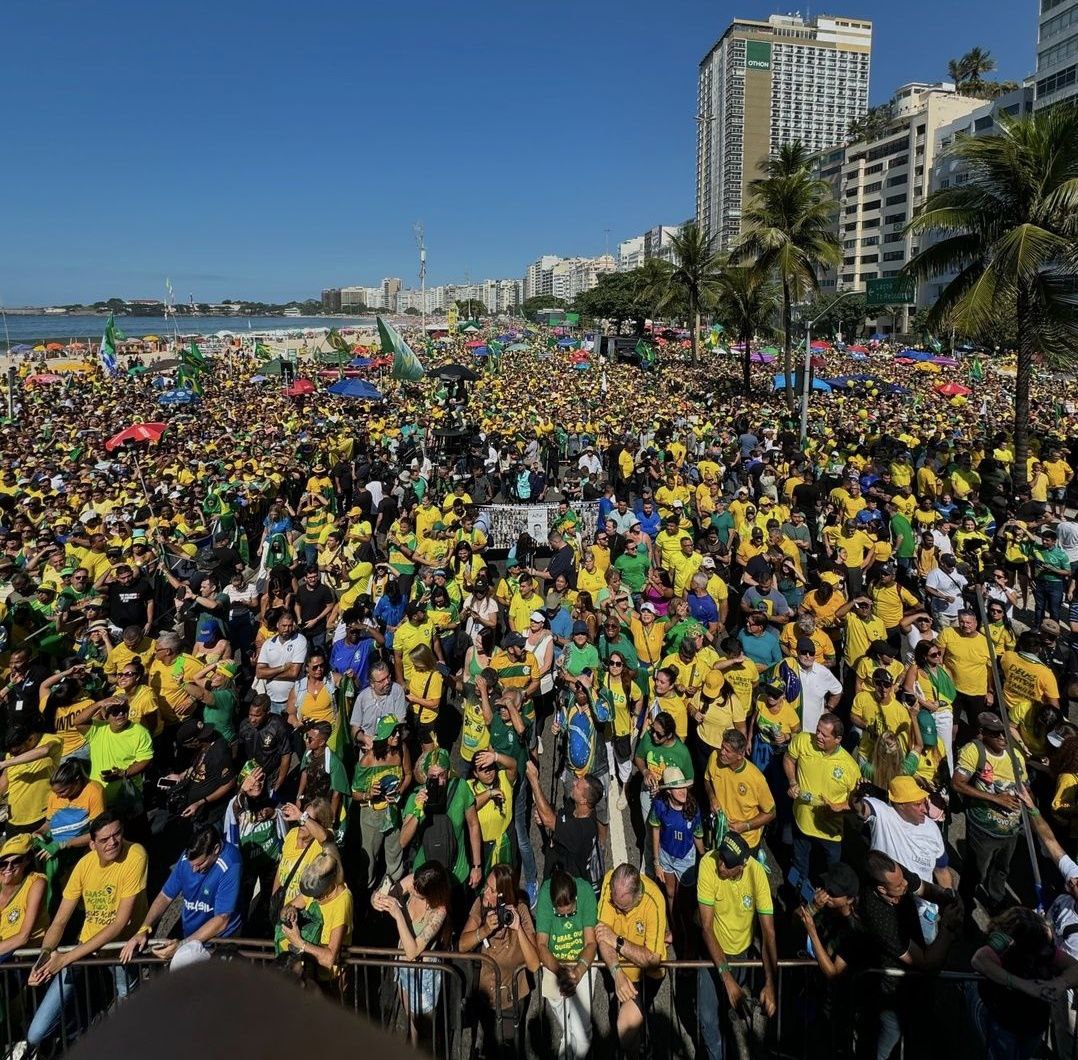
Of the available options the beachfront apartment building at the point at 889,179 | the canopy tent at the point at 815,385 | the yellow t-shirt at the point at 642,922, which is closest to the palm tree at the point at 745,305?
the canopy tent at the point at 815,385

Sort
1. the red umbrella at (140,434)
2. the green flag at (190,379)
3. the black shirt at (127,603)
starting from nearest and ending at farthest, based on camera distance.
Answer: the black shirt at (127,603)
the red umbrella at (140,434)
the green flag at (190,379)

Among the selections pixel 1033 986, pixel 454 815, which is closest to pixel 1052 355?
pixel 1033 986

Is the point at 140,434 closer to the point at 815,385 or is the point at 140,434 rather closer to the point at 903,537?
the point at 903,537

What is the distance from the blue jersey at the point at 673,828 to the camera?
4215 mm

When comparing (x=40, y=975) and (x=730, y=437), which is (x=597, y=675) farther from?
(x=730, y=437)

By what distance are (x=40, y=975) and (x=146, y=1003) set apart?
383cm

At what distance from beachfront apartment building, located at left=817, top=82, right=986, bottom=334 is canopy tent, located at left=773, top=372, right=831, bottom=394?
4715 cm

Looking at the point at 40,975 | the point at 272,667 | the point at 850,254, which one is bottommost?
the point at 40,975

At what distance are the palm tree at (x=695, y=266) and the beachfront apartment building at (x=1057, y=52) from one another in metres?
35.5

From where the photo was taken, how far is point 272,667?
19.9ft

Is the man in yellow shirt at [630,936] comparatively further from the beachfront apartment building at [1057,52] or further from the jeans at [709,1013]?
the beachfront apartment building at [1057,52]

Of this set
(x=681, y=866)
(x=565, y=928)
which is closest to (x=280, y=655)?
(x=565, y=928)

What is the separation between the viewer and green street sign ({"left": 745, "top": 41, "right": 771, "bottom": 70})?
149 m

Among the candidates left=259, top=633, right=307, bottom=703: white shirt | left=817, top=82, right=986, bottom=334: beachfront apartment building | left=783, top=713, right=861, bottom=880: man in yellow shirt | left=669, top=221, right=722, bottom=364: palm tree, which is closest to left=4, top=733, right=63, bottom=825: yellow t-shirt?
left=259, top=633, right=307, bottom=703: white shirt
